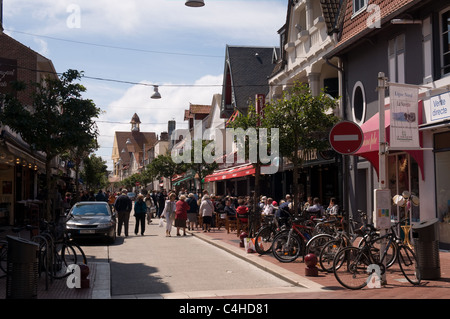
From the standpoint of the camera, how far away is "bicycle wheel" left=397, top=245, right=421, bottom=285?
9.27 metres

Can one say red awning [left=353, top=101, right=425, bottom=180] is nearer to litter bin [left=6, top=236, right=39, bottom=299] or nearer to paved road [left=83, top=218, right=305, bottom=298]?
paved road [left=83, top=218, right=305, bottom=298]

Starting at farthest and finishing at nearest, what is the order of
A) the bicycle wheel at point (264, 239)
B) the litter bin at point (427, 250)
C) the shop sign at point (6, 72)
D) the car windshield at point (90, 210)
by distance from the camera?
the shop sign at point (6, 72) < the car windshield at point (90, 210) < the bicycle wheel at point (264, 239) < the litter bin at point (427, 250)

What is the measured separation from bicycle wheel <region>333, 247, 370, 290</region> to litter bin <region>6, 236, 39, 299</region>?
475 cm

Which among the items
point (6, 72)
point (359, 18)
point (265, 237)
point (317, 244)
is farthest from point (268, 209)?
point (6, 72)

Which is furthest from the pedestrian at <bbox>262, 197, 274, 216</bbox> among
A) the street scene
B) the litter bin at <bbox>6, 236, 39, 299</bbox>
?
the litter bin at <bbox>6, 236, 39, 299</bbox>

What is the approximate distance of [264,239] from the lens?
14.2 meters

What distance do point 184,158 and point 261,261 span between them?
85.2ft

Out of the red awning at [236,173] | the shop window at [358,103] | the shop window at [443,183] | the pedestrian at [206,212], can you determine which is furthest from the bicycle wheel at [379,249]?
the red awning at [236,173]

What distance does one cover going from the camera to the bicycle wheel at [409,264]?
30.4ft

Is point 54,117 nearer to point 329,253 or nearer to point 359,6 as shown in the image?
point 329,253

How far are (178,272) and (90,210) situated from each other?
825 cm

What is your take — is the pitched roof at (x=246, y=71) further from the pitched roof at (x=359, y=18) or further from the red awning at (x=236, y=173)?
the pitched roof at (x=359, y=18)

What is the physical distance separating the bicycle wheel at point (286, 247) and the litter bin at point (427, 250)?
324 cm
